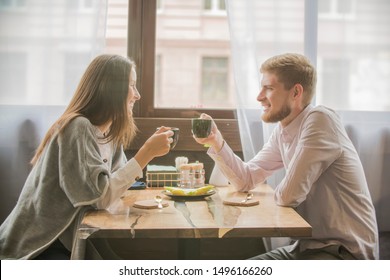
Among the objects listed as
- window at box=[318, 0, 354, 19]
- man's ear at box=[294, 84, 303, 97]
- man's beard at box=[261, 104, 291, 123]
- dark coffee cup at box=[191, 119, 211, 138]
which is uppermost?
window at box=[318, 0, 354, 19]

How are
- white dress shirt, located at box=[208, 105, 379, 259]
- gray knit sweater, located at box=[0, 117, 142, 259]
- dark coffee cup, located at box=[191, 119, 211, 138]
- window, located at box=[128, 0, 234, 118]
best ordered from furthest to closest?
window, located at box=[128, 0, 234, 118] < dark coffee cup, located at box=[191, 119, 211, 138] < white dress shirt, located at box=[208, 105, 379, 259] < gray knit sweater, located at box=[0, 117, 142, 259]

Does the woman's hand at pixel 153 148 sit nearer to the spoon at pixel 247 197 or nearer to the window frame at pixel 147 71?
the spoon at pixel 247 197

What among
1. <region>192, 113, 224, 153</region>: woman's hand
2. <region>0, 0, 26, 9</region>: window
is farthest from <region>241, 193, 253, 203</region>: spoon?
<region>0, 0, 26, 9</region>: window

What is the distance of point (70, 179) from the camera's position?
3.32 ft

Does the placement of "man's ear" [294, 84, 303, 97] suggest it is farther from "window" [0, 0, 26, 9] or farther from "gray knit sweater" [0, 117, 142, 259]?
"window" [0, 0, 26, 9]

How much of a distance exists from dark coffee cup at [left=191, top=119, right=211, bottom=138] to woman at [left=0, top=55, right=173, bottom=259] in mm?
118

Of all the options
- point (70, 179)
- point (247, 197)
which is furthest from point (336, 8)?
point (70, 179)

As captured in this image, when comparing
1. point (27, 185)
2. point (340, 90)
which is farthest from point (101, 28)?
point (340, 90)

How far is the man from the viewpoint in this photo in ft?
3.72

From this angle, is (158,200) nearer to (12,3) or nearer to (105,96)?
(105,96)

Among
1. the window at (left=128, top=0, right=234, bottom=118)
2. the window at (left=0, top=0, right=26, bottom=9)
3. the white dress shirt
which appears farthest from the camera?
the window at (left=128, top=0, right=234, bottom=118)

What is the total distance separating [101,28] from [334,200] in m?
1.07

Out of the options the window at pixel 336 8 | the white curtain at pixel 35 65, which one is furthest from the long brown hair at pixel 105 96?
the window at pixel 336 8

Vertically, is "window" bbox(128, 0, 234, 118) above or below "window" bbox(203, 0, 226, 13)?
below
